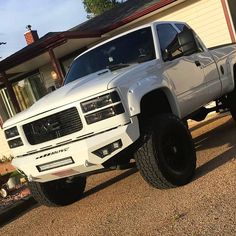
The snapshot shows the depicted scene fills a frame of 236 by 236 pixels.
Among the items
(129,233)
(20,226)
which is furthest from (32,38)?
(129,233)

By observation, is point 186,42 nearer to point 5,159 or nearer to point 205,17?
point 205,17

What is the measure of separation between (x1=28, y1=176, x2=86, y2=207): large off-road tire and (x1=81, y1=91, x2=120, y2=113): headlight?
5.19 feet

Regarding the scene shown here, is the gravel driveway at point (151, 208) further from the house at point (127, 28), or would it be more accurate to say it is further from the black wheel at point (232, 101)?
the house at point (127, 28)

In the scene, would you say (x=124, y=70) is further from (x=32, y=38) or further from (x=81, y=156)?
(x=32, y=38)

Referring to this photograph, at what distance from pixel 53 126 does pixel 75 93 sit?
1.61 ft

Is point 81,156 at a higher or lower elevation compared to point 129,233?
higher

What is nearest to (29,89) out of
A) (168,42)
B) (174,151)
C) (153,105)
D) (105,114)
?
(168,42)

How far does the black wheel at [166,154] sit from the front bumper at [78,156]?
0.89ft

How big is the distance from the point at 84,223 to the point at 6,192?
3745mm

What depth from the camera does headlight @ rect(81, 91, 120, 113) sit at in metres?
5.73

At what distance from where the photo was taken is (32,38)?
27.0 meters

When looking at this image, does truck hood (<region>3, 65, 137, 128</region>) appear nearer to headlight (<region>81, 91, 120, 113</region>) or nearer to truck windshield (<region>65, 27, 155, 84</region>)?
headlight (<region>81, 91, 120, 113</region>)

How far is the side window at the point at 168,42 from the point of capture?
7.12 metres

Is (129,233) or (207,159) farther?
(207,159)
